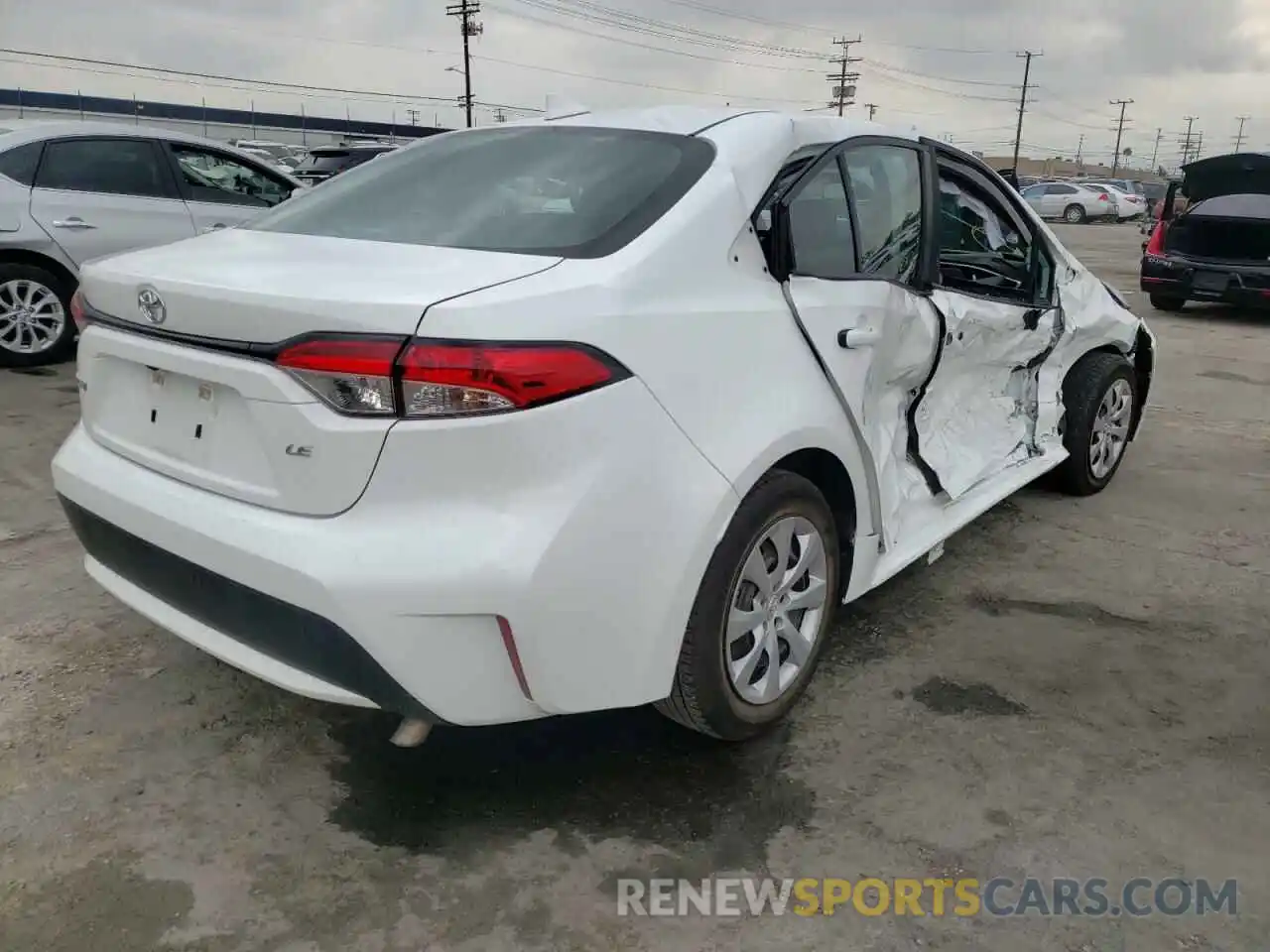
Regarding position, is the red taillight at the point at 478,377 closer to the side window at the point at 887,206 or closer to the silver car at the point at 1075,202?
the side window at the point at 887,206

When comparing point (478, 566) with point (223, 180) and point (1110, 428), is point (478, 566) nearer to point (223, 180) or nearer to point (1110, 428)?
point (1110, 428)

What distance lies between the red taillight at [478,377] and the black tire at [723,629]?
62 cm

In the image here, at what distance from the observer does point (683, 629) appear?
228cm

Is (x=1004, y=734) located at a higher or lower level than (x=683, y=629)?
lower

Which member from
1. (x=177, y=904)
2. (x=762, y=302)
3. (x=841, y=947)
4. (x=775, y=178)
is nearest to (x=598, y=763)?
(x=841, y=947)

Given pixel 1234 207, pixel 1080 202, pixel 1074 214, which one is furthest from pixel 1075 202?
pixel 1234 207

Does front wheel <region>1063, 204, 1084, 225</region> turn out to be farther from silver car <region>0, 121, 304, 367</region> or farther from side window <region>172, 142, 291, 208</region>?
silver car <region>0, 121, 304, 367</region>

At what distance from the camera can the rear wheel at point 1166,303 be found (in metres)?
11.7

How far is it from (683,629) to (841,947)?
0.71 metres

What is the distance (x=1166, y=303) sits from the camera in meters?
11.9

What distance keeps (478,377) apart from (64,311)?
629cm

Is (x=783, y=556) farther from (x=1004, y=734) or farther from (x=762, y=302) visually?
(x=1004, y=734)

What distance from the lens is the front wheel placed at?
115ft

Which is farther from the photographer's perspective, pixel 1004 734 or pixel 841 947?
pixel 1004 734
